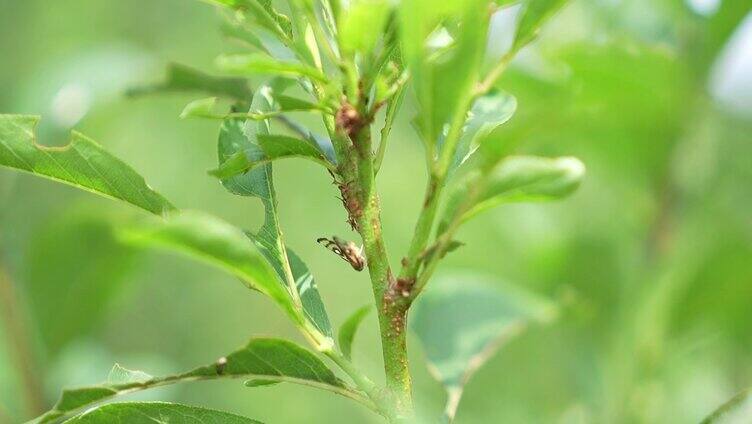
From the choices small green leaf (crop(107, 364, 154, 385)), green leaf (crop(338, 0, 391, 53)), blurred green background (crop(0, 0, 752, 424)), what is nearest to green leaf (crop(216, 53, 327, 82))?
green leaf (crop(338, 0, 391, 53))

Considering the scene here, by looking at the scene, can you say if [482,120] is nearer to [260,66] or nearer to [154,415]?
[260,66]

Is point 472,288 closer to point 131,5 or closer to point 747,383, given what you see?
point 747,383

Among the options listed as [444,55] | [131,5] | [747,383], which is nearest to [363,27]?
[444,55]

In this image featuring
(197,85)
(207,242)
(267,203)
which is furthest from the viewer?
(197,85)

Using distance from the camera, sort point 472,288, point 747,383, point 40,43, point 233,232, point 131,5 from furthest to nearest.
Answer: point 131,5 < point 40,43 < point 747,383 < point 472,288 < point 233,232

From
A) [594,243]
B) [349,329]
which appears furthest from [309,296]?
[594,243]

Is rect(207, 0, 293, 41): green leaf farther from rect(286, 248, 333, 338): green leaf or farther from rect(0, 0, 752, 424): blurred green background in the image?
rect(0, 0, 752, 424): blurred green background

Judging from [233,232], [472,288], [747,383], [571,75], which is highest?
[233,232]
